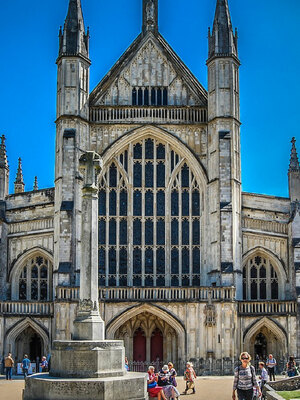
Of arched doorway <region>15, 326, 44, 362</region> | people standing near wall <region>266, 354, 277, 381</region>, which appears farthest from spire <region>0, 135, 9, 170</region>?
people standing near wall <region>266, 354, 277, 381</region>

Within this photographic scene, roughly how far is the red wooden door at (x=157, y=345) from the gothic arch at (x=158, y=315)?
5.87 feet

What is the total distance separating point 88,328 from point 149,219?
67.0 ft

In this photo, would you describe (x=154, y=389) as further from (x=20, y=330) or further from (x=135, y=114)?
(x=135, y=114)

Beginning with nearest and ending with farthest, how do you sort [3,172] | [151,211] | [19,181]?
[151,211] < [3,172] < [19,181]

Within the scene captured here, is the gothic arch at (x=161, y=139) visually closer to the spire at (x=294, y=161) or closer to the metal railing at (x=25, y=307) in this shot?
the spire at (x=294, y=161)

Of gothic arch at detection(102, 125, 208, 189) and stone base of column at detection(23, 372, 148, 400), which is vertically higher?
gothic arch at detection(102, 125, 208, 189)

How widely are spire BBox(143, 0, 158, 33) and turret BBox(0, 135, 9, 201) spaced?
34.7ft

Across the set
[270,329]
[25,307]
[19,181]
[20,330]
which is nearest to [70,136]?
[25,307]

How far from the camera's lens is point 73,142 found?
3816cm

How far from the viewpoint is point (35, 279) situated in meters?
40.5

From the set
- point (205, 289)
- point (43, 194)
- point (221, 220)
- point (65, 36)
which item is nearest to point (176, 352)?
point (205, 289)

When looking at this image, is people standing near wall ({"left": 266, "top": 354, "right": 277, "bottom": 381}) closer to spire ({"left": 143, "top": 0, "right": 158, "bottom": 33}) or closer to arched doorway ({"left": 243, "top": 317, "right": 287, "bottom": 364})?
arched doorway ({"left": 243, "top": 317, "right": 287, "bottom": 364})

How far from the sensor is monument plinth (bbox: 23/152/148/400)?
1698cm

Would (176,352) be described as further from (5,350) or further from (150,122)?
(150,122)
